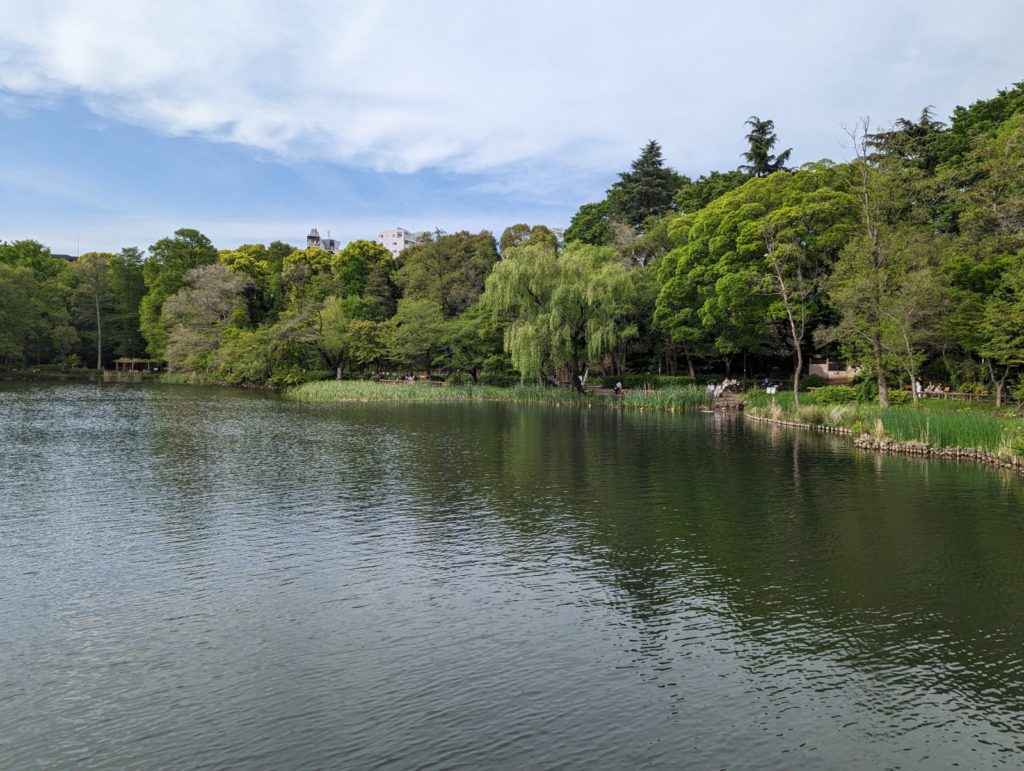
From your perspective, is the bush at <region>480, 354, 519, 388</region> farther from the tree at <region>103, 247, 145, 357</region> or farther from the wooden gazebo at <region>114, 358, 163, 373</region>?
the tree at <region>103, 247, 145, 357</region>

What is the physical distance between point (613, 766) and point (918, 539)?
9.84 metres

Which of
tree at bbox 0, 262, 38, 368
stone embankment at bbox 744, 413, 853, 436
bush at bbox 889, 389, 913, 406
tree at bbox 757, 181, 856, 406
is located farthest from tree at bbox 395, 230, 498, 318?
bush at bbox 889, 389, 913, 406

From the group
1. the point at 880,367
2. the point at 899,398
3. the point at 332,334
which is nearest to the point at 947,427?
the point at 880,367

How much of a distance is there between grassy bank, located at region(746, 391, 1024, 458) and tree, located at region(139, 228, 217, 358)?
6358 centimetres

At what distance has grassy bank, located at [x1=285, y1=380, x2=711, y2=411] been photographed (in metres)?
40.5

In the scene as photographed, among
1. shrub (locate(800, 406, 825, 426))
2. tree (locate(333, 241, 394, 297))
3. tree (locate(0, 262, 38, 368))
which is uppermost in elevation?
tree (locate(333, 241, 394, 297))

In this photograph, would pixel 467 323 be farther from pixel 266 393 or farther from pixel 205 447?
pixel 205 447

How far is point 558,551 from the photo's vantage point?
1256 cm

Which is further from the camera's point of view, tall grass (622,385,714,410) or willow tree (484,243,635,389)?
willow tree (484,243,635,389)

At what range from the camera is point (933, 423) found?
23578mm

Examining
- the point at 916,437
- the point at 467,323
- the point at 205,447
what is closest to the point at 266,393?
the point at 467,323

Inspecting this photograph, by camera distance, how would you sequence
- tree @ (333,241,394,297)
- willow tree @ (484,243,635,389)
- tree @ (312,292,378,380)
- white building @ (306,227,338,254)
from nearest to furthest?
willow tree @ (484,243,635,389) → tree @ (312,292,378,380) → tree @ (333,241,394,297) → white building @ (306,227,338,254)

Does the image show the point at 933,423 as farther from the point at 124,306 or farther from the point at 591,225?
the point at 124,306

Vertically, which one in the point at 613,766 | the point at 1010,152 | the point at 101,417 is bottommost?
the point at 613,766
